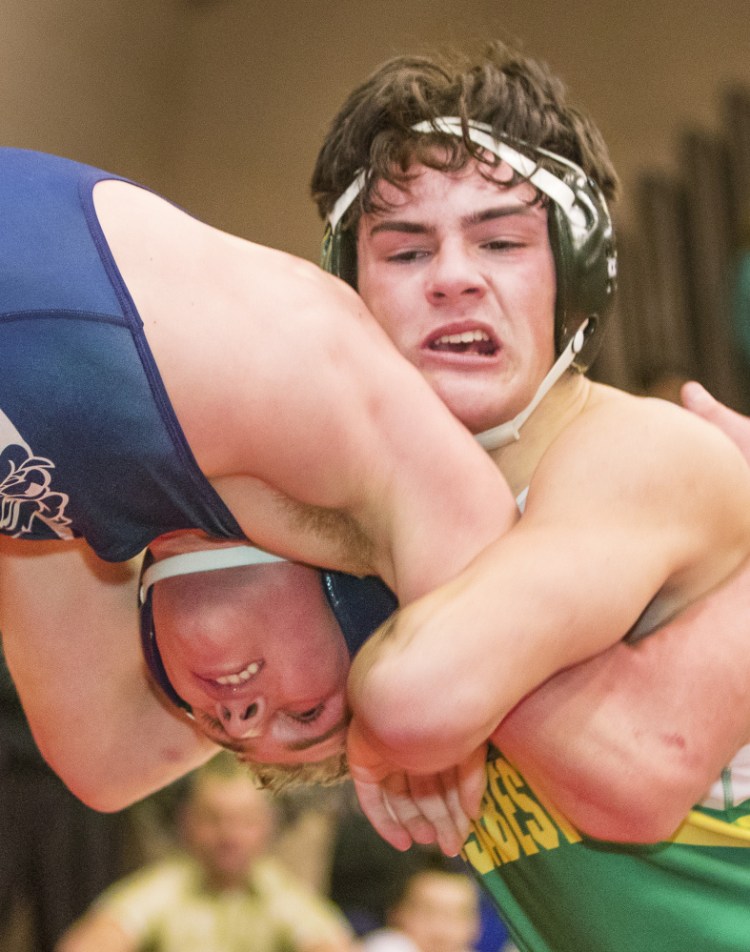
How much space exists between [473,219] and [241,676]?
2.71 ft

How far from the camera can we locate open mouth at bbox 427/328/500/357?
79.6 inches

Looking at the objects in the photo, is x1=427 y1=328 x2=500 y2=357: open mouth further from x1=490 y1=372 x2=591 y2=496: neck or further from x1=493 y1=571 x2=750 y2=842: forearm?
x1=493 y1=571 x2=750 y2=842: forearm

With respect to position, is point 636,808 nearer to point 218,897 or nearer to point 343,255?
point 343,255

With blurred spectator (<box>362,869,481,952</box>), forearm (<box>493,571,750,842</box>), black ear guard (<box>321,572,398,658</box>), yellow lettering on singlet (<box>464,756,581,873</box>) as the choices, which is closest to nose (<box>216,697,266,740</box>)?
black ear guard (<box>321,572,398,658</box>)

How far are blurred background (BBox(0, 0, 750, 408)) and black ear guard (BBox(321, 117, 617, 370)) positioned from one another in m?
3.25

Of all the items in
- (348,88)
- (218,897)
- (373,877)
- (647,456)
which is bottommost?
(373,877)

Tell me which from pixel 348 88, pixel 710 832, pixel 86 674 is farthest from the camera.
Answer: pixel 348 88

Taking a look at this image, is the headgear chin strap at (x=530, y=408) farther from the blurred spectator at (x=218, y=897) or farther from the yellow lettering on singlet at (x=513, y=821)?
the blurred spectator at (x=218, y=897)

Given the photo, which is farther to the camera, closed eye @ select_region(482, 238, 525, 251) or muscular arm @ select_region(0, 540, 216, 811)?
muscular arm @ select_region(0, 540, 216, 811)

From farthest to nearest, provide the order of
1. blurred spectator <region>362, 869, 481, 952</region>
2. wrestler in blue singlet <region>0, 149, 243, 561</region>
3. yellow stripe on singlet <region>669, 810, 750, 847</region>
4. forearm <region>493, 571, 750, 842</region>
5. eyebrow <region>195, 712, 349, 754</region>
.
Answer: blurred spectator <region>362, 869, 481, 952</region>, eyebrow <region>195, 712, 349, 754</region>, yellow stripe on singlet <region>669, 810, 750, 847</region>, forearm <region>493, 571, 750, 842</region>, wrestler in blue singlet <region>0, 149, 243, 561</region>

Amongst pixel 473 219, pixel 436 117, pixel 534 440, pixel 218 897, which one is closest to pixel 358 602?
pixel 534 440

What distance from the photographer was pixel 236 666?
2.00m

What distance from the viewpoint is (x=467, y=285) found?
197 cm

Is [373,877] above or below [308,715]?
below
